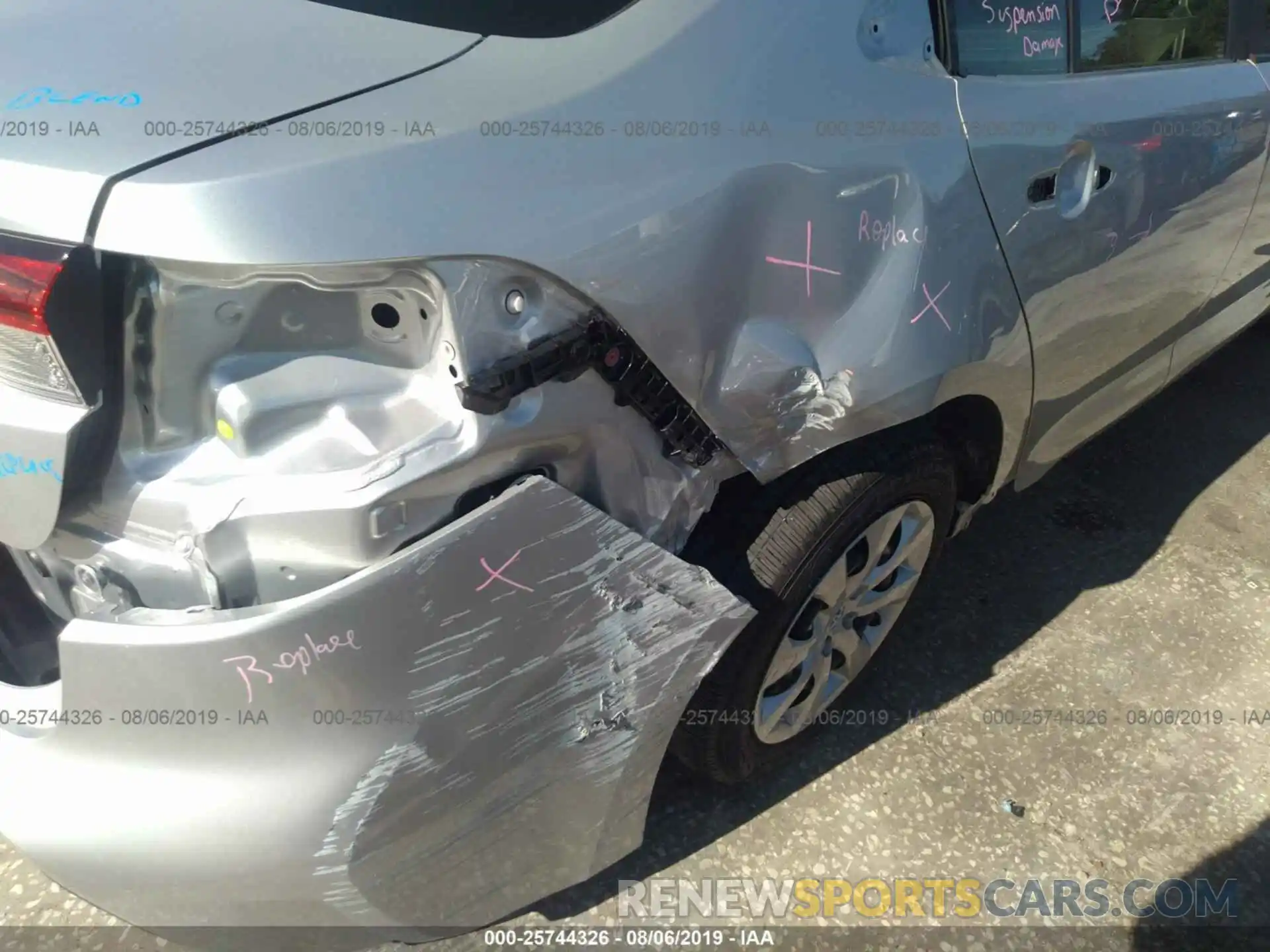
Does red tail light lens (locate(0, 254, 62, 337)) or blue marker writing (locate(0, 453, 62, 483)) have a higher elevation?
red tail light lens (locate(0, 254, 62, 337))

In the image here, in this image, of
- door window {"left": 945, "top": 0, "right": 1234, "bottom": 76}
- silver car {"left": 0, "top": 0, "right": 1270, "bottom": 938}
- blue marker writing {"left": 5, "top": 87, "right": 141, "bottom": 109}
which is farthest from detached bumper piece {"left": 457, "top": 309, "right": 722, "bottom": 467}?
door window {"left": 945, "top": 0, "right": 1234, "bottom": 76}

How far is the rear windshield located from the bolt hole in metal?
456mm

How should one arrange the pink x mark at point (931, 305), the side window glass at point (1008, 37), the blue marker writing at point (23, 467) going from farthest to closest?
the side window glass at point (1008, 37), the pink x mark at point (931, 305), the blue marker writing at point (23, 467)

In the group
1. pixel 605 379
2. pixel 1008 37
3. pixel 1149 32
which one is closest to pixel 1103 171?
pixel 1008 37

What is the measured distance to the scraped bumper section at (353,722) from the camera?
122 centimetres

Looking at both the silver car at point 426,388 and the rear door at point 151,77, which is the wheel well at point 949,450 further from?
the rear door at point 151,77

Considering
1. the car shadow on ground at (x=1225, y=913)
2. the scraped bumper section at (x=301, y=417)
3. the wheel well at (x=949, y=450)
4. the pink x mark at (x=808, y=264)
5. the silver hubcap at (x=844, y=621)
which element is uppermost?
the scraped bumper section at (x=301, y=417)

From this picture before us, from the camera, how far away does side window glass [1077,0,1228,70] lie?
2.07 m

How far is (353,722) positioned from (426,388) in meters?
0.47

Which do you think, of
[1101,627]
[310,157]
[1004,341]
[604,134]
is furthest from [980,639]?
[310,157]

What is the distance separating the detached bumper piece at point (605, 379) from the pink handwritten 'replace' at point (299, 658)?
345mm

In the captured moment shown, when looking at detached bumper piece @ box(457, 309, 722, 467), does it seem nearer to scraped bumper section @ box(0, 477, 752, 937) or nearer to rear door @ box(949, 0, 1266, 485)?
scraped bumper section @ box(0, 477, 752, 937)

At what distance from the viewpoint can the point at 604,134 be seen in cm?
130

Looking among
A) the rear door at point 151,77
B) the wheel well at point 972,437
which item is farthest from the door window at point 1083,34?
the rear door at point 151,77
